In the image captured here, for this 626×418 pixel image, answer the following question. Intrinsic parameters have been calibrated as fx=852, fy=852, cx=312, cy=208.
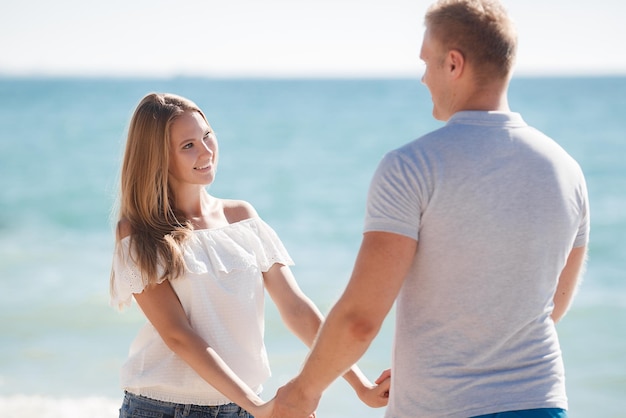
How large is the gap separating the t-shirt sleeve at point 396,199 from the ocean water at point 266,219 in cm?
154

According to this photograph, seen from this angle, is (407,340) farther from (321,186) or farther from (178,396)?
(321,186)

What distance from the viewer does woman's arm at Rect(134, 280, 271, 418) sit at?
261 cm

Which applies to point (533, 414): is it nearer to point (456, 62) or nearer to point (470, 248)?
point (470, 248)

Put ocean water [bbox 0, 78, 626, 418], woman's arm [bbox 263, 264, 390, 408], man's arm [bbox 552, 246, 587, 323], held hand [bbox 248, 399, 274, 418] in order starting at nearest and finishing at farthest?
1. man's arm [bbox 552, 246, 587, 323]
2. held hand [bbox 248, 399, 274, 418]
3. woman's arm [bbox 263, 264, 390, 408]
4. ocean water [bbox 0, 78, 626, 418]

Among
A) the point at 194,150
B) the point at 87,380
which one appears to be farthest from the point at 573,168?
the point at 87,380

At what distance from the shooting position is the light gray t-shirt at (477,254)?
198 centimetres

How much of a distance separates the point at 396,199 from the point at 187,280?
3.12ft

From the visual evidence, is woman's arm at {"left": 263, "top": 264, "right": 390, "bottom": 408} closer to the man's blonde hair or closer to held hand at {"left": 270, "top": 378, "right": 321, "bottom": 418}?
held hand at {"left": 270, "top": 378, "right": 321, "bottom": 418}

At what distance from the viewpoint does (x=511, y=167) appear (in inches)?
79.1

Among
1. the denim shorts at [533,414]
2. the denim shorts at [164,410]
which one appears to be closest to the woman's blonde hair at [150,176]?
the denim shorts at [164,410]

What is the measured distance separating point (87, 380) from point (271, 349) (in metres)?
1.49

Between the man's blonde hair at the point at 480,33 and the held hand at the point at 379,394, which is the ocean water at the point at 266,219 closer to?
the held hand at the point at 379,394

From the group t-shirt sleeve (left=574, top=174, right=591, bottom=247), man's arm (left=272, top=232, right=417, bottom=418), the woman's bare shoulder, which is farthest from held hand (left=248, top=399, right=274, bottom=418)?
t-shirt sleeve (left=574, top=174, right=591, bottom=247)

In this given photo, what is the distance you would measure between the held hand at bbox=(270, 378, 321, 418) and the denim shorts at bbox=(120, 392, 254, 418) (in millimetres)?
306
